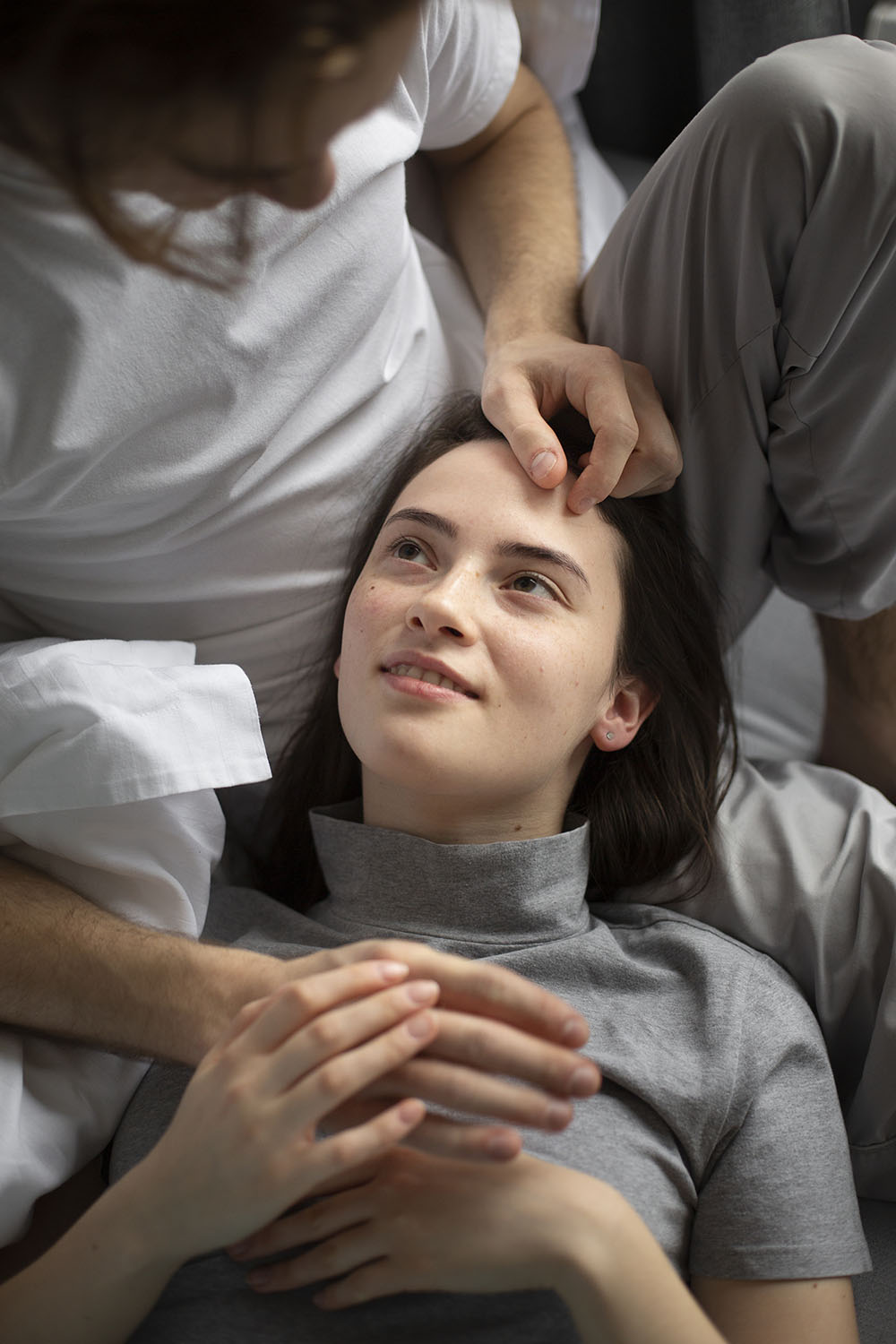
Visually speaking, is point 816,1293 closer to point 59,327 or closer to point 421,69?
point 59,327

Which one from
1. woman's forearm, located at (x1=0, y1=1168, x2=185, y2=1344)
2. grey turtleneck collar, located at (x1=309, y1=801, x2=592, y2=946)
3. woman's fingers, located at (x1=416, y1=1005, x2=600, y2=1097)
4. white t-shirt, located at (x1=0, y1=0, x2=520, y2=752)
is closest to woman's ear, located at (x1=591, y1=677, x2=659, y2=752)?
grey turtleneck collar, located at (x1=309, y1=801, x2=592, y2=946)

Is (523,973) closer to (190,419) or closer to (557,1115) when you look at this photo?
(557,1115)

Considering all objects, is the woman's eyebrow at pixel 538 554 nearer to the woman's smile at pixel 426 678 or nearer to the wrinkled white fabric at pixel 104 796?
the woman's smile at pixel 426 678

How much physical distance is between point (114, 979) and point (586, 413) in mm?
702

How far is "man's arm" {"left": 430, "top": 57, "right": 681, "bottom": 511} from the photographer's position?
1.14 metres

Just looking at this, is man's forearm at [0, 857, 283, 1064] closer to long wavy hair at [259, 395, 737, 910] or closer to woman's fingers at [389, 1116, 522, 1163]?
woman's fingers at [389, 1116, 522, 1163]

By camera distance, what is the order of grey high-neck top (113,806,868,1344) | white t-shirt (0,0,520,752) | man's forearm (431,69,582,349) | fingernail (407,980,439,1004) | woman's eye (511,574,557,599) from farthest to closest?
man's forearm (431,69,582,349) < woman's eye (511,574,557,599) < white t-shirt (0,0,520,752) < grey high-neck top (113,806,868,1344) < fingernail (407,980,439,1004)

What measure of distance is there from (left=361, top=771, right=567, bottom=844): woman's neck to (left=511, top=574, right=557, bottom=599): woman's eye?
0.67 ft

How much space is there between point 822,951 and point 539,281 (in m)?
0.83

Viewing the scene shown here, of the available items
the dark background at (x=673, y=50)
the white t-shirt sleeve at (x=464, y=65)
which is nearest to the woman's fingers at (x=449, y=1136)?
the white t-shirt sleeve at (x=464, y=65)

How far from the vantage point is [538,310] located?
1351mm

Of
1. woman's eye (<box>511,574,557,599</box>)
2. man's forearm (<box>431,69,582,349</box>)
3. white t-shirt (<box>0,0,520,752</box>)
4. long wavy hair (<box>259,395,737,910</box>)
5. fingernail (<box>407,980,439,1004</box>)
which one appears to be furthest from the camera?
man's forearm (<box>431,69,582,349</box>)

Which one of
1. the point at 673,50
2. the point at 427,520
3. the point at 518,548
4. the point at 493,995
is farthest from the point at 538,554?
the point at 673,50

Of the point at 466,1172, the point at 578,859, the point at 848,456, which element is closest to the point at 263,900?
the point at 578,859
